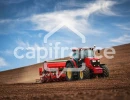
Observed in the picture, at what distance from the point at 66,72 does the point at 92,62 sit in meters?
2.13

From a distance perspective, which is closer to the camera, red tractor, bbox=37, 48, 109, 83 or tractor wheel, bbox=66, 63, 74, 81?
red tractor, bbox=37, 48, 109, 83

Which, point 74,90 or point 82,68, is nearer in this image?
point 74,90

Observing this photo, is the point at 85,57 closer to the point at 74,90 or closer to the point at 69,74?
the point at 69,74

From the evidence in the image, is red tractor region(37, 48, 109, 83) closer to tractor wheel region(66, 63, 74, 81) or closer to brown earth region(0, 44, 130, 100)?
tractor wheel region(66, 63, 74, 81)

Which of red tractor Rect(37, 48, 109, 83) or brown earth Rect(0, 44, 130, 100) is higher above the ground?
red tractor Rect(37, 48, 109, 83)

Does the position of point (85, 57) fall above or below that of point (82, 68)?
above

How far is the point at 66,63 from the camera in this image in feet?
77.8

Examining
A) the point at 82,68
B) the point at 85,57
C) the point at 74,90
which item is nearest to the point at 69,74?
the point at 82,68

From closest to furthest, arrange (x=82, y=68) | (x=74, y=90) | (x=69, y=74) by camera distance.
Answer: (x=74, y=90) < (x=82, y=68) < (x=69, y=74)

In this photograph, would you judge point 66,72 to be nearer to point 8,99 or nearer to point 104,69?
point 104,69

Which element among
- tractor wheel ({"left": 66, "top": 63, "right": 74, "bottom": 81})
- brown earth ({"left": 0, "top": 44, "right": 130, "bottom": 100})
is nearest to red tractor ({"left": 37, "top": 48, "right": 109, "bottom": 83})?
tractor wheel ({"left": 66, "top": 63, "right": 74, "bottom": 81})

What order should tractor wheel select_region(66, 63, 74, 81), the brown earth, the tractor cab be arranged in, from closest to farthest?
1. the brown earth
2. the tractor cab
3. tractor wheel select_region(66, 63, 74, 81)

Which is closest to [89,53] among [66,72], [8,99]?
[66,72]

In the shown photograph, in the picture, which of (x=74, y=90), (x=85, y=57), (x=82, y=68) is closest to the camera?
(x=74, y=90)
